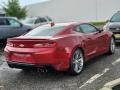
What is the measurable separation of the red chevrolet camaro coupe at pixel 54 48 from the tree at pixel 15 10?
32.8 meters

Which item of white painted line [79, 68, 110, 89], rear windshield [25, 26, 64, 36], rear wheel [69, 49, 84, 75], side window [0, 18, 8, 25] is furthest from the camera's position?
side window [0, 18, 8, 25]

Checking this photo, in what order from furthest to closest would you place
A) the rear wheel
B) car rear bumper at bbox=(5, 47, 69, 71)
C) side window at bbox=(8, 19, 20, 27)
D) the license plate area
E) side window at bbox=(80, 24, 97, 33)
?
side window at bbox=(8, 19, 20, 27) → side window at bbox=(80, 24, 97, 33) → the rear wheel → the license plate area → car rear bumper at bbox=(5, 47, 69, 71)

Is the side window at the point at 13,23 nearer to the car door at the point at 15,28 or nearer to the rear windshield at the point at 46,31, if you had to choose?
the car door at the point at 15,28

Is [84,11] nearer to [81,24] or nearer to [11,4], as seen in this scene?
[11,4]

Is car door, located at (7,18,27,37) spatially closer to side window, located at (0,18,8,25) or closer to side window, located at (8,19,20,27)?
side window, located at (8,19,20,27)

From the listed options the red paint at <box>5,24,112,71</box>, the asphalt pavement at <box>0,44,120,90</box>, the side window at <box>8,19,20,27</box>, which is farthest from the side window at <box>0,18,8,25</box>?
the red paint at <box>5,24,112,71</box>

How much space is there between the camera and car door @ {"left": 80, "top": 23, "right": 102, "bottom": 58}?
29.8 feet

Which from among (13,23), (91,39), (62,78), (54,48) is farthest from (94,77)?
(13,23)

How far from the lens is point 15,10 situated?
1646 inches

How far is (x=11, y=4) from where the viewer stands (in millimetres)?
42625

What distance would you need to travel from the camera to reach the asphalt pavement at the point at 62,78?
290 inches

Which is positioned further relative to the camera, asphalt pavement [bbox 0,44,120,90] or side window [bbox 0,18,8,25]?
side window [bbox 0,18,8,25]

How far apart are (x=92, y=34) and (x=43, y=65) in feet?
8.06

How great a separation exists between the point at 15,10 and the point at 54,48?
115ft
